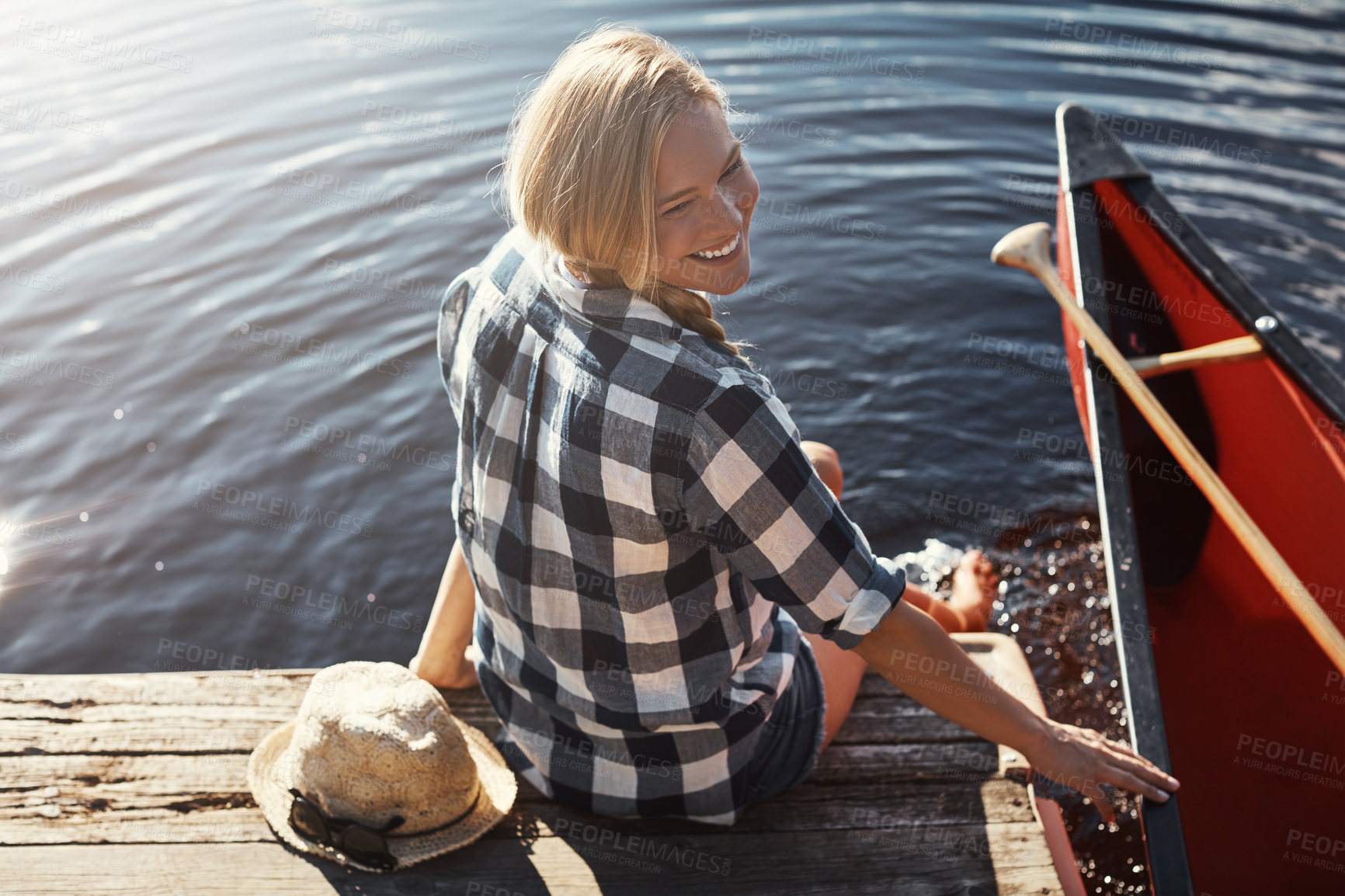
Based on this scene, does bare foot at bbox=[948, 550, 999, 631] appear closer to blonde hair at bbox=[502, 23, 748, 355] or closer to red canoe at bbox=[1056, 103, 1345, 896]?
red canoe at bbox=[1056, 103, 1345, 896]

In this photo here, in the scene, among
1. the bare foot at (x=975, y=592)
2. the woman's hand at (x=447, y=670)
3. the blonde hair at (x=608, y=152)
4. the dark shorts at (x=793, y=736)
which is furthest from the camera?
the bare foot at (x=975, y=592)

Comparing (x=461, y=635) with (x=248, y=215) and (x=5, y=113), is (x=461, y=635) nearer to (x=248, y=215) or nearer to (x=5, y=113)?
(x=248, y=215)

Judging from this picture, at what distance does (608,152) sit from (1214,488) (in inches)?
79.5

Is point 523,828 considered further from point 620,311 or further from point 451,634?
point 620,311

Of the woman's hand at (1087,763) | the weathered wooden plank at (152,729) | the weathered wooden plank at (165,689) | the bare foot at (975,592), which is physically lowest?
the bare foot at (975,592)

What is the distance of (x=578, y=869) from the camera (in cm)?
205

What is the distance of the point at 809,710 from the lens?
2.22m

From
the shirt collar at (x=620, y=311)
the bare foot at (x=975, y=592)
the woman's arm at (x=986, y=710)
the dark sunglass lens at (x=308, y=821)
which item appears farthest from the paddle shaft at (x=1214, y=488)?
the dark sunglass lens at (x=308, y=821)

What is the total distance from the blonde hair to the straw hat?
0.97m

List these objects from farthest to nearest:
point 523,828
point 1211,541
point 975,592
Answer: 1. point 1211,541
2. point 975,592
3. point 523,828

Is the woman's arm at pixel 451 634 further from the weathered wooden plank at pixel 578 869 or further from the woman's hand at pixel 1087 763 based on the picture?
the woman's hand at pixel 1087 763

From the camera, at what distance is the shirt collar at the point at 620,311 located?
159cm

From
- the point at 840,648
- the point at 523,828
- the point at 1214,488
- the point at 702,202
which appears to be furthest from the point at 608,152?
the point at 1214,488

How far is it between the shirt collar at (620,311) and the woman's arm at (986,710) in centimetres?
63
